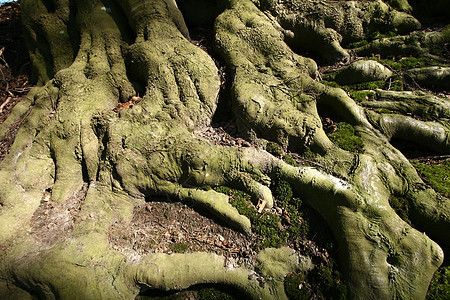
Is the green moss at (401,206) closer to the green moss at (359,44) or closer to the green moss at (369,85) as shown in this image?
the green moss at (369,85)

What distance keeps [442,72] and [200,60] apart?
12.7ft

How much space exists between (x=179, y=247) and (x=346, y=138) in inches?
97.9

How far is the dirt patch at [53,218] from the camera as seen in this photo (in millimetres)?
2705

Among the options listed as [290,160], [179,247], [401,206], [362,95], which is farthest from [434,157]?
[179,247]

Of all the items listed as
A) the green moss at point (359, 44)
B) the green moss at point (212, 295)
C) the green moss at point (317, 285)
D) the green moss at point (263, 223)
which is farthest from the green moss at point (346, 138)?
the green moss at point (359, 44)

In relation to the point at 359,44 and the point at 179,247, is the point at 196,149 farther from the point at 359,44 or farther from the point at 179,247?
the point at 359,44

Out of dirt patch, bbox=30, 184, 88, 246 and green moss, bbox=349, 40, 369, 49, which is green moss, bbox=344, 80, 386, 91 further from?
dirt patch, bbox=30, 184, 88, 246

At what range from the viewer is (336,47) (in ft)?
15.2

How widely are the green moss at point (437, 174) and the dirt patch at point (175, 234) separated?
2169 mm

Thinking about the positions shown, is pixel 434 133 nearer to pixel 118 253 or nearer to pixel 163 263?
pixel 163 263

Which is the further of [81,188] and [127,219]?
[81,188]

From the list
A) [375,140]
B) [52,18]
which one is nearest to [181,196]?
[375,140]

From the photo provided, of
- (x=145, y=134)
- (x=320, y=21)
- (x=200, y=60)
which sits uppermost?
(x=320, y=21)

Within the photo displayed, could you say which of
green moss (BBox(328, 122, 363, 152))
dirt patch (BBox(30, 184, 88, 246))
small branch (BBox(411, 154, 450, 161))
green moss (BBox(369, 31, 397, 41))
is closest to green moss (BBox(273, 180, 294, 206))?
green moss (BBox(328, 122, 363, 152))
